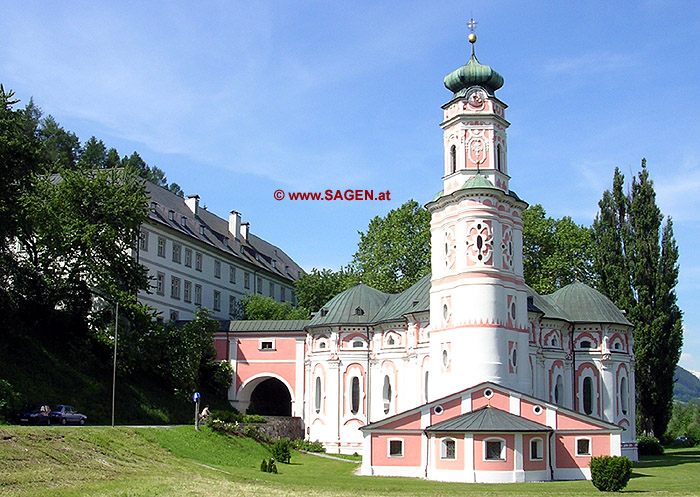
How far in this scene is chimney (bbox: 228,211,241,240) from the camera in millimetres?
75562

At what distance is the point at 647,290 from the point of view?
175 ft

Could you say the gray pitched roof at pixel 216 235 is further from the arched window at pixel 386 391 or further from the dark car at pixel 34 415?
the dark car at pixel 34 415

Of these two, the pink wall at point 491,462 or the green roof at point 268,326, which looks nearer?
the pink wall at point 491,462

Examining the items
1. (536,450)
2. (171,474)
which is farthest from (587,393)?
(171,474)

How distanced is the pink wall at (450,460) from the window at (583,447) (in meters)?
5.64

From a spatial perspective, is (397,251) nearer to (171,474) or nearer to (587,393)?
(587,393)

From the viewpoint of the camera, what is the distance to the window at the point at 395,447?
35594mm

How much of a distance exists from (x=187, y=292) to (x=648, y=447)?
33856 millimetres

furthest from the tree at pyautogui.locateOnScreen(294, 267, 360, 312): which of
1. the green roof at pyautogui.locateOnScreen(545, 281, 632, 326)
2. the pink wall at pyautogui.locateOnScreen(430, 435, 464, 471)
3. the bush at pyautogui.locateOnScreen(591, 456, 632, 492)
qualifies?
the bush at pyautogui.locateOnScreen(591, 456, 632, 492)

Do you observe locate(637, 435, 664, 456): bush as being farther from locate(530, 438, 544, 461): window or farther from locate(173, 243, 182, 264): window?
locate(173, 243, 182, 264): window

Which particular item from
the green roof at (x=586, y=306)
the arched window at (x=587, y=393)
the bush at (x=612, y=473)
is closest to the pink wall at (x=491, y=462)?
the bush at (x=612, y=473)

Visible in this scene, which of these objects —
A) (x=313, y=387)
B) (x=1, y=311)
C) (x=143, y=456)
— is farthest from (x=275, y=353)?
(x=143, y=456)

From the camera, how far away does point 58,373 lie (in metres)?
42.3

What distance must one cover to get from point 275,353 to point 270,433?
8150mm
